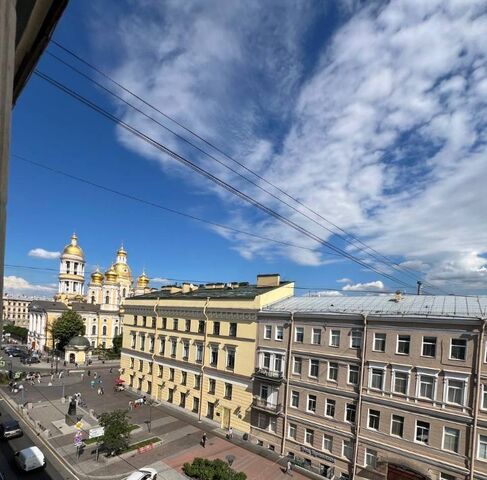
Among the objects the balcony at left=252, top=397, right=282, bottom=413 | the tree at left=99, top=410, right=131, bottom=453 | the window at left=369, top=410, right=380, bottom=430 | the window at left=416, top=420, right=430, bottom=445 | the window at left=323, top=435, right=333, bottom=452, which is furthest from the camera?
the balcony at left=252, top=397, right=282, bottom=413

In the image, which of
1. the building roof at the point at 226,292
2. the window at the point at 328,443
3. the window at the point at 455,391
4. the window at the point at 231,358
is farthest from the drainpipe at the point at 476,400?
the window at the point at 231,358

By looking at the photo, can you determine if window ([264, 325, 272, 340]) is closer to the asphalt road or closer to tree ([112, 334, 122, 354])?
the asphalt road

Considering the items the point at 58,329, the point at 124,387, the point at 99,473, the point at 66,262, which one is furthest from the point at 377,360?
the point at 66,262

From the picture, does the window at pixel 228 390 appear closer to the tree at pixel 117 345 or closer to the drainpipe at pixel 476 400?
the drainpipe at pixel 476 400

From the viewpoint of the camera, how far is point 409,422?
2316 cm

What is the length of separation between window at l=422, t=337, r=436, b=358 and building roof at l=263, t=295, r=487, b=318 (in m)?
1.58

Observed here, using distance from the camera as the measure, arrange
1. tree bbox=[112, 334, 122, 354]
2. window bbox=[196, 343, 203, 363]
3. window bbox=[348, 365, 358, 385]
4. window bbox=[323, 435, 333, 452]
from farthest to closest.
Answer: tree bbox=[112, 334, 122, 354], window bbox=[196, 343, 203, 363], window bbox=[323, 435, 333, 452], window bbox=[348, 365, 358, 385]

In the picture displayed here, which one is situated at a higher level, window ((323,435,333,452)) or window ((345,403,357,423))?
window ((345,403,357,423))

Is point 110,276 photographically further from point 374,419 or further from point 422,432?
point 422,432

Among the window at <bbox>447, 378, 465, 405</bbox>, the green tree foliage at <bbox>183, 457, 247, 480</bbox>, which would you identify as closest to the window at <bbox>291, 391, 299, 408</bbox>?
the green tree foliage at <bbox>183, 457, 247, 480</bbox>

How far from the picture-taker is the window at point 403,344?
23.8m

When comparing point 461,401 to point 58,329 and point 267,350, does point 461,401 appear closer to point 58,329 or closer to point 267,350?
point 267,350

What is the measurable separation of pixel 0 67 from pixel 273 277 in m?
34.7

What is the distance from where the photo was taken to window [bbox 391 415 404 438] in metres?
23.5
